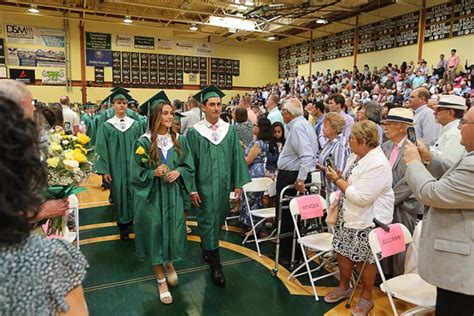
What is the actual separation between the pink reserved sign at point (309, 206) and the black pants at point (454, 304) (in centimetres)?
145

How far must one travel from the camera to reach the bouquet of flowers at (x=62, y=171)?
5.84 ft

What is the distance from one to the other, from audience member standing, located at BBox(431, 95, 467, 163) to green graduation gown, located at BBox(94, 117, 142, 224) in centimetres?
335

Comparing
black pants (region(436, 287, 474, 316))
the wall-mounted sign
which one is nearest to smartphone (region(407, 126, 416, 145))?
black pants (region(436, 287, 474, 316))

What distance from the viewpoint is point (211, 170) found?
3277mm

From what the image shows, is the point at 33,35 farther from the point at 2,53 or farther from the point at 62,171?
the point at 62,171

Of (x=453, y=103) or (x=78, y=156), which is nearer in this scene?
(x=78, y=156)

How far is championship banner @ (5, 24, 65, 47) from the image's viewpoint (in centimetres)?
1425

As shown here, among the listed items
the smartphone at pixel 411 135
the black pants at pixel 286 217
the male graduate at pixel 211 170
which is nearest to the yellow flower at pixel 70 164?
the male graduate at pixel 211 170

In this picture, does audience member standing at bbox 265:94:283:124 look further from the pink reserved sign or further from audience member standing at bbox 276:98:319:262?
the pink reserved sign

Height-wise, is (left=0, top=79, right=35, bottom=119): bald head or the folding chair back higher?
(left=0, top=79, right=35, bottom=119): bald head

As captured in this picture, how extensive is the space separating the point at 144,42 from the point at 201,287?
1561 cm

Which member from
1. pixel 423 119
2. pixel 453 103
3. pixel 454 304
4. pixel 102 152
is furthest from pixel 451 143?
pixel 102 152

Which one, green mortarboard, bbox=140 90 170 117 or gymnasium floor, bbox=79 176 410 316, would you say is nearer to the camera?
gymnasium floor, bbox=79 176 410 316

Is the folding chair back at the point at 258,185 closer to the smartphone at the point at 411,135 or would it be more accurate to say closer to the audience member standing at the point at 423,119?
the audience member standing at the point at 423,119
